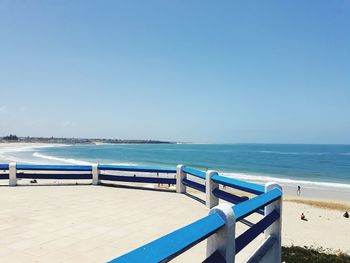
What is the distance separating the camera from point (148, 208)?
8.19m

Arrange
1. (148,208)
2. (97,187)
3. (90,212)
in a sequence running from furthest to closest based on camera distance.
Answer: (97,187) < (148,208) < (90,212)

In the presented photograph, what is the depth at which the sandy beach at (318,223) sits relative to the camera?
50.4ft

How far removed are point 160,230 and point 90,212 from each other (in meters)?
2.12

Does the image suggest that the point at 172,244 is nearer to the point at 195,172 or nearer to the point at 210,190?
the point at 210,190

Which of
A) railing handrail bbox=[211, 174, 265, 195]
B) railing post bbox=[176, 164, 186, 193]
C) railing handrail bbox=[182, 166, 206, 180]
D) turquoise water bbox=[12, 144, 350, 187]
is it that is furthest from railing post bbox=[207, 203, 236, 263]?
turquoise water bbox=[12, 144, 350, 187]

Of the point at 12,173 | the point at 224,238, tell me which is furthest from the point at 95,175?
the point at 224,238

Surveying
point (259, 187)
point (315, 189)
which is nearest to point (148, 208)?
point (259, 187)

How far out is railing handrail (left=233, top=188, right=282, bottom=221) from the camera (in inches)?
149

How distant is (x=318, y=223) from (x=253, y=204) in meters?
18.8

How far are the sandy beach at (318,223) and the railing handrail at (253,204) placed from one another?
17.4 ft

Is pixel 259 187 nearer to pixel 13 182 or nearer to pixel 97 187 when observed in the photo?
pixel 97 187

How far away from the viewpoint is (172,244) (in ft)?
7.86

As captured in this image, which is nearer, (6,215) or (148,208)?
(6,215)

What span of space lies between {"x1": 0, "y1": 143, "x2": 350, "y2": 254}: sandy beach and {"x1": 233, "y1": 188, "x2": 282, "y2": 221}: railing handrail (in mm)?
5313
